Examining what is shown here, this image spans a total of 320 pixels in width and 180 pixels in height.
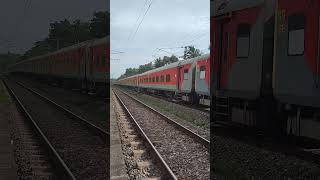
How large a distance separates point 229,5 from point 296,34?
3.47 metres

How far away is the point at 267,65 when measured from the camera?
1008cm

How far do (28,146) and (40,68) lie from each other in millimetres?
21915

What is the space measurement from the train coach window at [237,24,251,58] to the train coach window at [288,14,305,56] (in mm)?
2004

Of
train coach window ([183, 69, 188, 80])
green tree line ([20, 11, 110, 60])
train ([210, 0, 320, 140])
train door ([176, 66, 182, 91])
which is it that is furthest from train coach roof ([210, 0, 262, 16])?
train door ([176, 66, 182, 91])

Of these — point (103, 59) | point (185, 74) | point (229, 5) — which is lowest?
point (185, 74)

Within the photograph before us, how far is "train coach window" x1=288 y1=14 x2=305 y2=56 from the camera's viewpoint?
8.18m

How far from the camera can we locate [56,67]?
81.3 feet

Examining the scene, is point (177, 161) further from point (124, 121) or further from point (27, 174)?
point (124, 121)

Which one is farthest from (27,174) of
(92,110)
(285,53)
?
(92,110)

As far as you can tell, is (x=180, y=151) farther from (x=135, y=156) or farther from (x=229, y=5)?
(x=229, y=5)

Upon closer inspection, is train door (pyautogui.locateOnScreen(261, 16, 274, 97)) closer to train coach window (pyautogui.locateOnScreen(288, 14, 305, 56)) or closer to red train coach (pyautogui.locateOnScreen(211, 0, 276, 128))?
red train coach (pyautogui.locateOnScreen(211, 0, 276, 128))

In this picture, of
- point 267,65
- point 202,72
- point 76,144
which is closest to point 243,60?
point 267,65

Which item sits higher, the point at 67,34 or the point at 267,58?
the point at 67,34

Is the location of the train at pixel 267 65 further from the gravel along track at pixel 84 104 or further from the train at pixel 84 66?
the train at pixel 84 66
